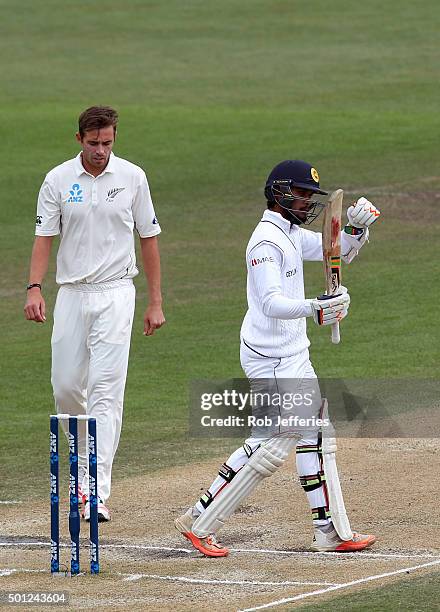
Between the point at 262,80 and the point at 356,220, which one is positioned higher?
the point at 262,80

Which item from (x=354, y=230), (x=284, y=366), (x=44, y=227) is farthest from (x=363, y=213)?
(x=44, y=227)

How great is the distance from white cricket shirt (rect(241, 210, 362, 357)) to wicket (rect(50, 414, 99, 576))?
3.80ft

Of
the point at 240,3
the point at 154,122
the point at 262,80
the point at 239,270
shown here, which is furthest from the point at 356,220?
the point at 240,3

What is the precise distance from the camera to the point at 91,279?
894 cm

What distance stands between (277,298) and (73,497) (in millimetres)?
1476

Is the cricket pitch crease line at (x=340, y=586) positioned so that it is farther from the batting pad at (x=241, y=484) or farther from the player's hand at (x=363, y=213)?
the player's hand at (x=363, y=213)

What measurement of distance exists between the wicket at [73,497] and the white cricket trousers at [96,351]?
4.59ft

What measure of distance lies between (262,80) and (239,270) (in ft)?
52.9

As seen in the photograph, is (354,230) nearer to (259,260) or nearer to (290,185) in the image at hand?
(290,185)

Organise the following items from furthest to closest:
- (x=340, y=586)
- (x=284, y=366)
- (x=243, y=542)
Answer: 1. (x=243, y=542)
2. (x=284, y=366)
3. (x=340, y=586)

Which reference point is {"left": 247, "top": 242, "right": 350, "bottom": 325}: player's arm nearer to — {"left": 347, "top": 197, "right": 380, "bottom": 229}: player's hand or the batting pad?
{"left": 347, "top": 197, "right": 380, "bottom": 229}: player's hand

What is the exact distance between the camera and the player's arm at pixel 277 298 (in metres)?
7.86

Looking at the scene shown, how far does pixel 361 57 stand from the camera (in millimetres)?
35969

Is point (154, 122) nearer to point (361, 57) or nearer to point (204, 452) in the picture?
point (361, 57)
